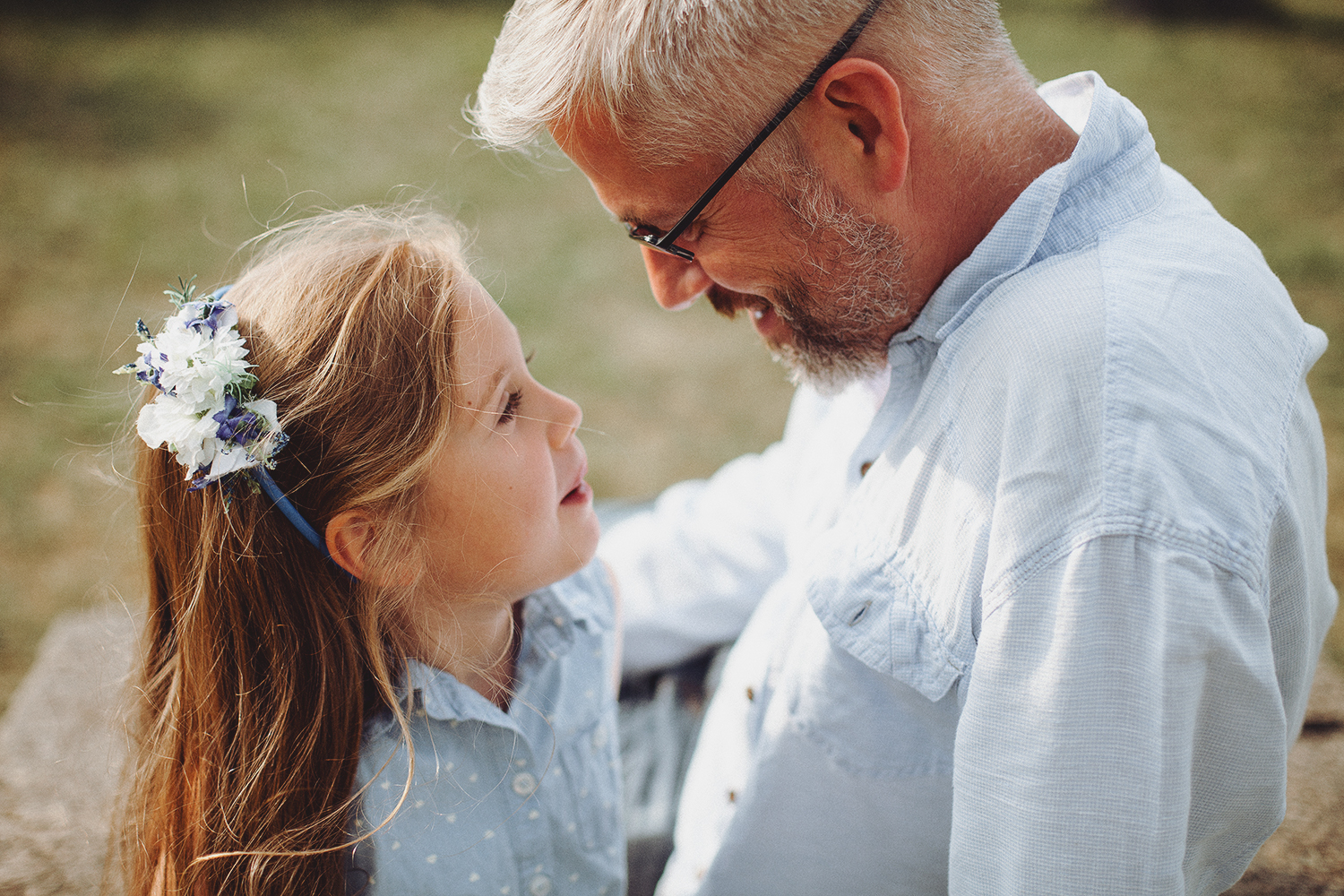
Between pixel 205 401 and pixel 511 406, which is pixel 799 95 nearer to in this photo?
pixel 511 406

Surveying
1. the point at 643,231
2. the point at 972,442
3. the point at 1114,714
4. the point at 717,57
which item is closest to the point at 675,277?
the point at 643,231

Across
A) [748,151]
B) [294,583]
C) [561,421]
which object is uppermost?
[748,151]

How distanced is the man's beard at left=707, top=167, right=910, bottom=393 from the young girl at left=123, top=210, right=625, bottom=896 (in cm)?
50

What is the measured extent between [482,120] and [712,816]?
1.52 m

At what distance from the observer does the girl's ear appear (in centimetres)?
158

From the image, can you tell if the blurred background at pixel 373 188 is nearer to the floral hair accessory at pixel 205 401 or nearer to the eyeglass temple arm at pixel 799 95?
the floral hair accessory at pixel 205 401

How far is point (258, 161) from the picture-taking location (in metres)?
7.09

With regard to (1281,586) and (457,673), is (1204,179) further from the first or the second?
(457,673)

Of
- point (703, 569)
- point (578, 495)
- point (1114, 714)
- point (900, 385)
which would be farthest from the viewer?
point (703, 569)

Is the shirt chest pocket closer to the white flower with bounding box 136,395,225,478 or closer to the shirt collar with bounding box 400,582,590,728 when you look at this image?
the shirt collar with bounding box 400,582,590,728

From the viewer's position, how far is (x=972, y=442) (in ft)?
4.69

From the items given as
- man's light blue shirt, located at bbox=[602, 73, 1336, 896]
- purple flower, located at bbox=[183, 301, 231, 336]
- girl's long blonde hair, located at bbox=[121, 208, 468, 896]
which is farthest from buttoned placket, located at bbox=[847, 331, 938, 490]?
purple flower, located at bbox=[183, 301, 231, 336]

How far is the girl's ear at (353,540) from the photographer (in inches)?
62.4

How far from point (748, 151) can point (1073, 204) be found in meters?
0.56
